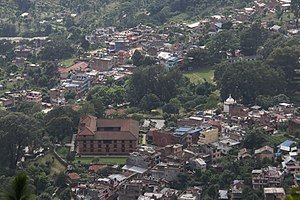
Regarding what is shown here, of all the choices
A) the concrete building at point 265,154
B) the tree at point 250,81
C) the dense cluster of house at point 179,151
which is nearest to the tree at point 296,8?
the tree at point 250,81

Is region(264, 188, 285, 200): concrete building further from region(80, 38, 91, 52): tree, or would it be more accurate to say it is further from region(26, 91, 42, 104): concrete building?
region(80, 38, 91, 52): tree

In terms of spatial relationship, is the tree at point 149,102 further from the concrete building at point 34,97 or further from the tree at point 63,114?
the concrete building at point 34,97

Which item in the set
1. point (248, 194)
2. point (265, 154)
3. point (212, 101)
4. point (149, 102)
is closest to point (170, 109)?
point (149, 102)

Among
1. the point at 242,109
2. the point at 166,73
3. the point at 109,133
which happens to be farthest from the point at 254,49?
the point at 109,133

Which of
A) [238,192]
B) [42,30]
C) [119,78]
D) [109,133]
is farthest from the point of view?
[42,30]

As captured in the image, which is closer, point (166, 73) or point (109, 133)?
point (109, 133)

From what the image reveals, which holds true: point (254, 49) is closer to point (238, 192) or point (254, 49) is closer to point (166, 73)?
point (166, 73)

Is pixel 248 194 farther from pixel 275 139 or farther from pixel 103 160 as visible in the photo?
pixel 103 160

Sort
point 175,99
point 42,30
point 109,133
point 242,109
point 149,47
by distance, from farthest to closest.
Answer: point 42,30 < point 149,47 < point 175,99 < point 242,109 < point 109,133
